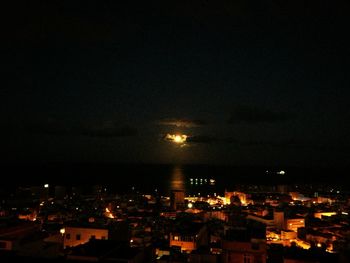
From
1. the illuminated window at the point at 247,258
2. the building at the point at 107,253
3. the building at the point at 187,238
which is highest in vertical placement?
the building at the point at 107,253

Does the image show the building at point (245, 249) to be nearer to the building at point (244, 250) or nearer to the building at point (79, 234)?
the building at point (244, 250)

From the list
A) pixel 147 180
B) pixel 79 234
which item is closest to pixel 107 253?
pixel 79 234

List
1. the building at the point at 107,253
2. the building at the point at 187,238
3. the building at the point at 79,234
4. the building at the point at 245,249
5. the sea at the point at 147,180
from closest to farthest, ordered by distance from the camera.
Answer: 1. the building at the point at 107,253
2. the building at the point at 245,249
3. the building at the point at 79,234
4. the building at the point at 187,238
5. the sea at the point at 147,180

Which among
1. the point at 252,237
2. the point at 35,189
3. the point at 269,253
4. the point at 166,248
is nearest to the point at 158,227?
the point at 166,248

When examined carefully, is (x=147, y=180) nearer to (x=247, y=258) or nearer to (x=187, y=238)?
(x=187, y=238)

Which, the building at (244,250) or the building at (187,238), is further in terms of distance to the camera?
the building at (187,238)

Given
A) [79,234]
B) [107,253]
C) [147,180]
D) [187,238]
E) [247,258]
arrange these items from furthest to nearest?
[147,180] → [187,238] → [79,234] → [247,258] → [107,253]

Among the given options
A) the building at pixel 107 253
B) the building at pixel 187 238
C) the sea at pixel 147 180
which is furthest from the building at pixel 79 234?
the sea at pixel 147 180

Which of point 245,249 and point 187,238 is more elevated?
point 245,249

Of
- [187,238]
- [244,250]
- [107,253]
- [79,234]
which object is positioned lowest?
[187,238]

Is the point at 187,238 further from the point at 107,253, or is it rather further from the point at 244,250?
the point at 107,253

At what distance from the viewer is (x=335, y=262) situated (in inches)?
312

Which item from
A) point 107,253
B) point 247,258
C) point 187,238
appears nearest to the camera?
point 107,253

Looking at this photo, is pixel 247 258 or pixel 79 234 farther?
pixel 79 234
